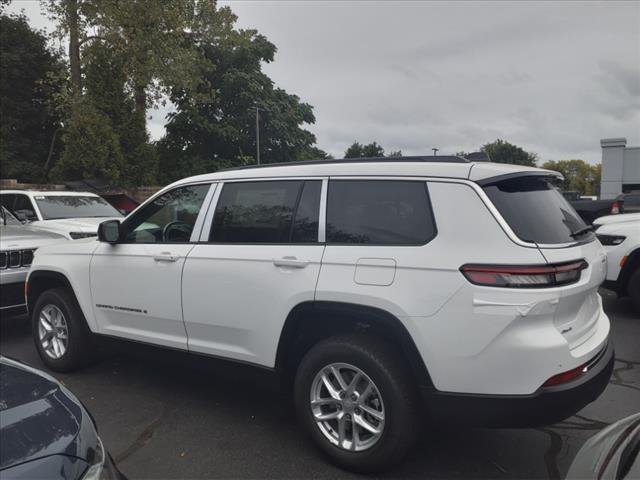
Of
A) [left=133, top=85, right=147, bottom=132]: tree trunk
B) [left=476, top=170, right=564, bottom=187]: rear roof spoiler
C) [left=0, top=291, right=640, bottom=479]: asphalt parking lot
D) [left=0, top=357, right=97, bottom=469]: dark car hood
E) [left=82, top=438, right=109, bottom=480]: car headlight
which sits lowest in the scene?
[left=0, top=291, right=640, bottom=479]: asphalt parking lot

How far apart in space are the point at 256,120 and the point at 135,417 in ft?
101

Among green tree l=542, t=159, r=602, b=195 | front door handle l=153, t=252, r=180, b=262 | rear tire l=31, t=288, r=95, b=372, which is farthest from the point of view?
green tree l=542, t=159, r=602, b=195

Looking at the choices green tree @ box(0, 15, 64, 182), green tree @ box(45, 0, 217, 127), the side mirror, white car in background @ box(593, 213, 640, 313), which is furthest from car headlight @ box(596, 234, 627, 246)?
green tree @ box(0, 15, 64, 182)

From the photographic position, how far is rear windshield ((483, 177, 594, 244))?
2.58 metres

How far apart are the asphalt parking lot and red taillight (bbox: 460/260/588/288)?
47.4 inches

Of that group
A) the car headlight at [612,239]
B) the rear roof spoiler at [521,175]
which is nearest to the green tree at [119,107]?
the car headlight at [612,239]

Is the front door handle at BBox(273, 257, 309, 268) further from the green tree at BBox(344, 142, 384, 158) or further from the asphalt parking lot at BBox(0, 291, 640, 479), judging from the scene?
the green tree at BBox(344, 142, 384, 158)

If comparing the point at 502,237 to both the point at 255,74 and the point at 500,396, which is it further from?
the point at 255,74

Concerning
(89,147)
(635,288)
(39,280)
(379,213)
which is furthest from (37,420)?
(89,147)

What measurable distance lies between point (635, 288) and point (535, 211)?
438 cm

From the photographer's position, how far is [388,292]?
2.65m

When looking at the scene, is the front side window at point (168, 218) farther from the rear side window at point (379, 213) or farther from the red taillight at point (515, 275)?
the red taillight at point (515, 275)

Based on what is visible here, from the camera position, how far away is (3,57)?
2156 cm

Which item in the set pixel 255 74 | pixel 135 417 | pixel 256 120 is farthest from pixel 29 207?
pixel 255 74
